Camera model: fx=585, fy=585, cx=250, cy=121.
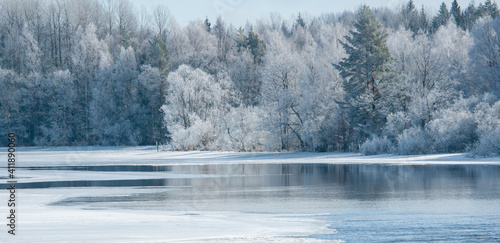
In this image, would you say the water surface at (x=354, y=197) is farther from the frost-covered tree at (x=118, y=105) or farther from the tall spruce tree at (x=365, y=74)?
the frost-covered tree at (x=118, y=105)

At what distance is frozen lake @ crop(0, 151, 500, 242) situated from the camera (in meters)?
12.5

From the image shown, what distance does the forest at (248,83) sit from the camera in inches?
1864

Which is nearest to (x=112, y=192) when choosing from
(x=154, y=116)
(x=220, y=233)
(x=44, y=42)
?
(x=220, y=233)

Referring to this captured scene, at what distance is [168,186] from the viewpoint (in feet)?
78.0

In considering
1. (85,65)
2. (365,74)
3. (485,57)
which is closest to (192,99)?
(365,74)

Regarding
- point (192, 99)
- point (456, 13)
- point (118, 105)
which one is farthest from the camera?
point (456, 13)

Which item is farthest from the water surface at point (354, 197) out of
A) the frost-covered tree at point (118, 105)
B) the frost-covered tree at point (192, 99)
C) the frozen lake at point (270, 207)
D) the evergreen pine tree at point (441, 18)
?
the evergreen pine tree at point (441, 18)

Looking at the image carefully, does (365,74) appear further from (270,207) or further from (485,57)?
(270,207)

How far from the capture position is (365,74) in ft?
162

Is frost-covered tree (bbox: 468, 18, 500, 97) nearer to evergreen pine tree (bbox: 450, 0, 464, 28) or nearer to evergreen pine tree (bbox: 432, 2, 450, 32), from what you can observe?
evergreen pine tree (bbox: 450, 0, 464, 28)

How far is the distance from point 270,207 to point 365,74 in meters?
34.4

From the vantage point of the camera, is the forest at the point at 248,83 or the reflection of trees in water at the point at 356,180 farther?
the forest at the point at 248,83

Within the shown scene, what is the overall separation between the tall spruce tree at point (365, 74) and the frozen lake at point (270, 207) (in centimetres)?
2067

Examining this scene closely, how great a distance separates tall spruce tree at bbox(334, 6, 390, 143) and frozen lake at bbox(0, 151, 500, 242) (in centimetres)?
2067
